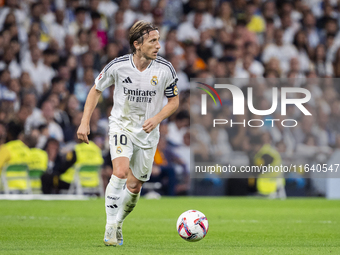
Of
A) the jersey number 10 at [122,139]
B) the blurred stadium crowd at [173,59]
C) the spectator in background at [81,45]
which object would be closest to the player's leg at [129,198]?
the jersey number 10 at [122,139]

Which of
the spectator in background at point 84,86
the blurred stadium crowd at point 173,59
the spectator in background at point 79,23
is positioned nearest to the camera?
the blurred stadium crowd at point 173,59

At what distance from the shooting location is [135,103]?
701cm

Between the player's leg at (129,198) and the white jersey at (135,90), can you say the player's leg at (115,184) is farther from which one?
the player's leg at (129,198)

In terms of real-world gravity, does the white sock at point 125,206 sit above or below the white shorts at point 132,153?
below

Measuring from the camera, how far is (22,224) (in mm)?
8914

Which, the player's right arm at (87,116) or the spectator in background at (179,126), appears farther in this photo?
the spectator in background at (179,126)

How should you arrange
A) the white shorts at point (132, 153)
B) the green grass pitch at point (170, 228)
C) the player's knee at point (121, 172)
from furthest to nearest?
the white shorts at point (132, 153)
the player's knee at point (121, 172)
the green grass pitch at point (170, 228)

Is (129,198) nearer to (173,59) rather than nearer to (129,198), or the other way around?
(129,198)

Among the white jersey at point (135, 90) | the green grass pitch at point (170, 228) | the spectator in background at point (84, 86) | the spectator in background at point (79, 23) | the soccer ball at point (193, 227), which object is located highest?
the spectator in background at point (79, 23)

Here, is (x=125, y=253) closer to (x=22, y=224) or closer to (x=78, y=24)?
(x=22, y=224)

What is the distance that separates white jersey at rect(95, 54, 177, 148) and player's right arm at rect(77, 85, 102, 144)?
0.10 m

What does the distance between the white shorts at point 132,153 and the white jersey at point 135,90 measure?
0.08 m

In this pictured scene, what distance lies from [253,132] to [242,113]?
639 mm

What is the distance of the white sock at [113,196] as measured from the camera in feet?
21.8
